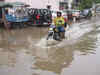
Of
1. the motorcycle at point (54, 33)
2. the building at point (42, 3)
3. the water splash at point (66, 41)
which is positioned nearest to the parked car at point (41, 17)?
the water splash at point (66, 41)

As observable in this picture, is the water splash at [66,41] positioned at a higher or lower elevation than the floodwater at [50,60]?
lower

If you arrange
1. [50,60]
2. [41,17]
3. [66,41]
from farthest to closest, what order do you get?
[41,17] → [66,41] → [50,60]

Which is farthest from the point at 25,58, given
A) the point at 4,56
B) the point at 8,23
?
the point at 8,23

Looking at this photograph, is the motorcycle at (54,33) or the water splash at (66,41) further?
the motorcycle at (54,33)

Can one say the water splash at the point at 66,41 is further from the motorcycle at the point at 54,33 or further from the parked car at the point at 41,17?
the parked car at the point at 41,17

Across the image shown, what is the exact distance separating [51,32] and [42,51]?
2.67 metres

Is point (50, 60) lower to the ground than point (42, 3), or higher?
lower

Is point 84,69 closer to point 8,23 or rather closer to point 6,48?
point 6,48

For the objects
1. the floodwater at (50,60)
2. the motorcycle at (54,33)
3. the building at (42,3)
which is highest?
the building at (42,3)

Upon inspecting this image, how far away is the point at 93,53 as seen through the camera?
8.83 m

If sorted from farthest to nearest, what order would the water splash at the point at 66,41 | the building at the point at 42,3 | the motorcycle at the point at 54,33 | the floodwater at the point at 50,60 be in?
1. the building at the point at 42,3
2. the motorcycle at the point at 54,33
3. the water splash at the point at 66,41
4. the floodwater at the point at 50,60

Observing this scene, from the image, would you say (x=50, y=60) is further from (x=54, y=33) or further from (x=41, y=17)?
(x=41, y=17)

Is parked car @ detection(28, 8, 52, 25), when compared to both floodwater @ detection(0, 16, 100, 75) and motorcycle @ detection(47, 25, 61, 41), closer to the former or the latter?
motorcycle @ detection(47, 25, 61, 41)

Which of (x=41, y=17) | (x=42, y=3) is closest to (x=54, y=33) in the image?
(x=41, y=17)
